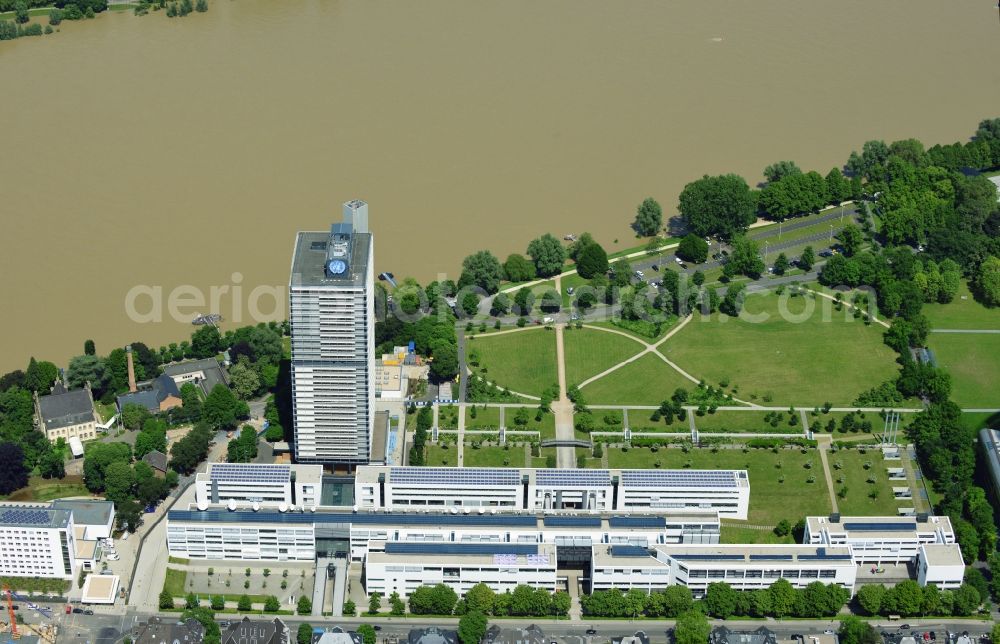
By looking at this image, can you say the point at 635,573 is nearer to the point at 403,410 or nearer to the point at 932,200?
the point at 403,410

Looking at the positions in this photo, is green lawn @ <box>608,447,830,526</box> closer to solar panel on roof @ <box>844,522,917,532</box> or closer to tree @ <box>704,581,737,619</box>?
solar panel on roof @ <box>844,522,917,532</box>

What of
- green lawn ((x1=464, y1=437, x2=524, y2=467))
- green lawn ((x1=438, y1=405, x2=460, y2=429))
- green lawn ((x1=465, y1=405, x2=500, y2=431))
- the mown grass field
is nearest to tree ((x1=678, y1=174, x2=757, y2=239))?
green lawn ((x1=465, y1=405, x2=500, y2=431))

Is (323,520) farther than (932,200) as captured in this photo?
Result: No

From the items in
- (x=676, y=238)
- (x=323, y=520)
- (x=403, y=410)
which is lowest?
(x=323, y=520)

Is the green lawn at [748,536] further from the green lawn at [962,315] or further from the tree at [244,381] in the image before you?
the tree at [244,381]

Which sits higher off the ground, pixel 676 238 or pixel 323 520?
pixel 676 238

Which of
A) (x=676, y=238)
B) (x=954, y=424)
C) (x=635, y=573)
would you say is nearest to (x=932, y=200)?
(x=676, y=238)
